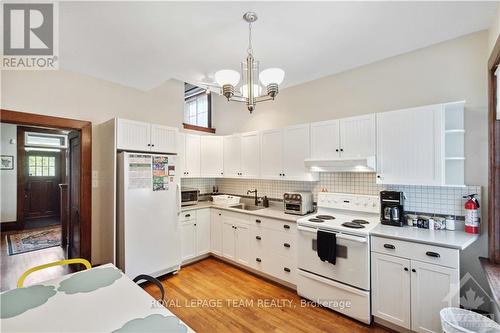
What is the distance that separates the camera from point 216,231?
389cm

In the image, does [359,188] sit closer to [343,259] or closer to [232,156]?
[343,259]

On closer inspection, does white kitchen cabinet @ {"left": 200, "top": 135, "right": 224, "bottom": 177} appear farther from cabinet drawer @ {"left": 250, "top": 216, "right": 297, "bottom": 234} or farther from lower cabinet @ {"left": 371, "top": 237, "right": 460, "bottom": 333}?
lower cabinet @ {"left": 371, "top": 237, "right": 460, "bottom": 333}

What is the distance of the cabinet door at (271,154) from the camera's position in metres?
3.48

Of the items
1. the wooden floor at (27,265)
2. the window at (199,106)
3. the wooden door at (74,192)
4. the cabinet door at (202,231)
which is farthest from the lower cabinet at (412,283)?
the wooden floor at (27,265)

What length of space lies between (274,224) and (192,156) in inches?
75.7

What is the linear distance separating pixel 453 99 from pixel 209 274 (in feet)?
12.1

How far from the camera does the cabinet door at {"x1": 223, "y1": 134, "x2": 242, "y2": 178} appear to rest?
4.05 metres

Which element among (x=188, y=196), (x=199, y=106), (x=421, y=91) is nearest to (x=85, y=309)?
(x=188, y=196)

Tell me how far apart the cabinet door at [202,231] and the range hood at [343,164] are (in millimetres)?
1919

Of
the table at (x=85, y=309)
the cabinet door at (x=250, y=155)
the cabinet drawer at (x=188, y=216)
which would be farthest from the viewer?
the cabinet door at (x=250, y=155)

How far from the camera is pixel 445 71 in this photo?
8.08 feet

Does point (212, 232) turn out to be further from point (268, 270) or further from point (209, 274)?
point (268, 270)

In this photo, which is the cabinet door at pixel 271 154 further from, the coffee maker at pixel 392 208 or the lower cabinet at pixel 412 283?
the lower cabinet at pixel 412 283

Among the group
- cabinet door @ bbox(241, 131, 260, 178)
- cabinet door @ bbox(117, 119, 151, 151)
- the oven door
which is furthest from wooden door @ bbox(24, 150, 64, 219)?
the oven door
